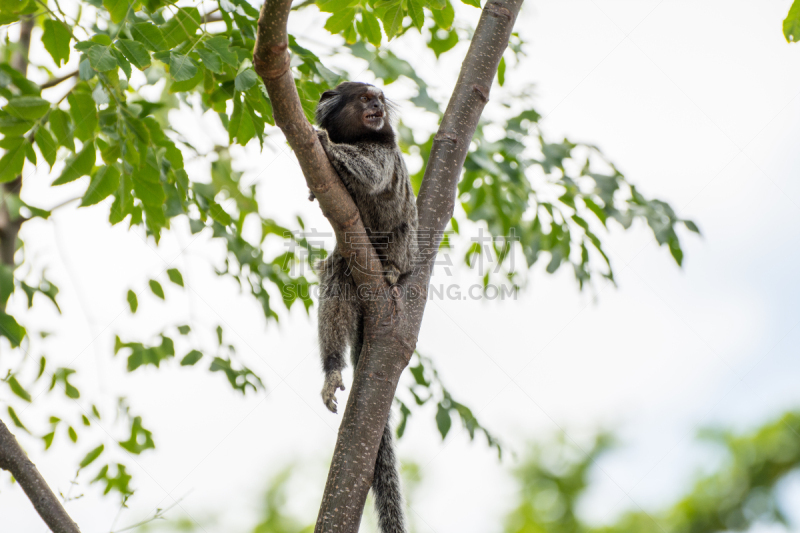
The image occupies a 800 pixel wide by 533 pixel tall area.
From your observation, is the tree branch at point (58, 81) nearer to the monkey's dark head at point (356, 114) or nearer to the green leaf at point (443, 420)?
the monkey's dark head at point (356, 114)

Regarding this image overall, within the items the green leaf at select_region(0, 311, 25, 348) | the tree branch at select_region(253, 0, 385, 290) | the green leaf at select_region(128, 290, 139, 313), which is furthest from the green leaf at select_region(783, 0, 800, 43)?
the green leaf at select_region(128, 290, 139, 313)

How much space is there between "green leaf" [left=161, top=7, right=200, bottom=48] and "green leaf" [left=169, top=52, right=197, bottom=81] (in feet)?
1.07

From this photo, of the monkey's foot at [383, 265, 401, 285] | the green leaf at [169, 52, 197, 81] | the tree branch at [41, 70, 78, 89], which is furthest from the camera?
Answer: the tree branch at [41, 70, 78, 89]

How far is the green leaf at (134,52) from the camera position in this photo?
192cm

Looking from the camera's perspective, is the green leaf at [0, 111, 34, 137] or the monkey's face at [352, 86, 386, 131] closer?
the green leaf at [0, 111, 34, 137]

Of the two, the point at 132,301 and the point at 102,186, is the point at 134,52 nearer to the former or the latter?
the point at 102,186

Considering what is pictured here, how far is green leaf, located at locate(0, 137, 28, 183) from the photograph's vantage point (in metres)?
2.19

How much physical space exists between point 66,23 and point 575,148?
8.14ft

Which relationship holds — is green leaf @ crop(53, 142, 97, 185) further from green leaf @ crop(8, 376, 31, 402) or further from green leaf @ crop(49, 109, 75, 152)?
green leaf @ crop(8, 376, 31, 402)

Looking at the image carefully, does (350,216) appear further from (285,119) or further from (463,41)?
(463,41)

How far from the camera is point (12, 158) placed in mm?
2201

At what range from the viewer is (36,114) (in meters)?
2.20

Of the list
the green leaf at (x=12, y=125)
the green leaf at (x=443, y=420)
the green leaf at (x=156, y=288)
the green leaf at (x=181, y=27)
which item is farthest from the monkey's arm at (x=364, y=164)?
the green leaf at (x=156, y=288)

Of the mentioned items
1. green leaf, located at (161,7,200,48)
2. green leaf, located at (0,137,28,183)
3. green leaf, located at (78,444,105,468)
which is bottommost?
green leaf, located at (78,444,105,468)
